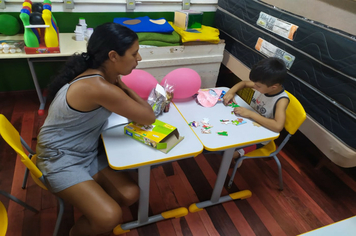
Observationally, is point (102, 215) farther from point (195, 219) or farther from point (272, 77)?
point (272, 77)

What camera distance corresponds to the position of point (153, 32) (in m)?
2.23

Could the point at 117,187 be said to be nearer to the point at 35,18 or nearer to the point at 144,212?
the point at 144,212

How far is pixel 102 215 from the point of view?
3.76 feet

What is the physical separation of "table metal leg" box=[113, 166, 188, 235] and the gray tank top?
33 centimetres

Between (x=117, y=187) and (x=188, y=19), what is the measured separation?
1852 millimetres

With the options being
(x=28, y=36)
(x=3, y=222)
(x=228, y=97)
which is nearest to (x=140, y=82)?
(x=228, y=97)

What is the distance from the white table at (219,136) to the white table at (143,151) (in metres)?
0.06

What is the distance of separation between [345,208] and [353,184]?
34 centimetres

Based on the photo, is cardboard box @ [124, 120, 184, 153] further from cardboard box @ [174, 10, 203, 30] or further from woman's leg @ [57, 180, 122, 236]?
cardboard box @ [174, 10, 203, 30]

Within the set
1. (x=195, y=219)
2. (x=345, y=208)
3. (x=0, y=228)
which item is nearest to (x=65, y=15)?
(x=0, y=228)

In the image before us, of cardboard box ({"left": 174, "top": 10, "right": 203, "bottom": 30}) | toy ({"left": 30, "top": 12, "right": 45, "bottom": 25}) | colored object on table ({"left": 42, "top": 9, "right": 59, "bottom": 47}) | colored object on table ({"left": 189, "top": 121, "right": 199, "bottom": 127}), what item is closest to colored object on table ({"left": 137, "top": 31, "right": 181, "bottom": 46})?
cardboard box ({"left": 174, "top": 10, "right": 203, "bottom": 30})

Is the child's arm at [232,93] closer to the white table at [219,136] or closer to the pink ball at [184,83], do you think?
the white table at [219,136]

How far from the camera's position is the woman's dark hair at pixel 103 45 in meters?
1.09

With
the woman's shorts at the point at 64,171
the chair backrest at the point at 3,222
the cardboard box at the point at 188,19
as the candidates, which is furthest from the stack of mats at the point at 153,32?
the chair backrest at the point at 3,222
